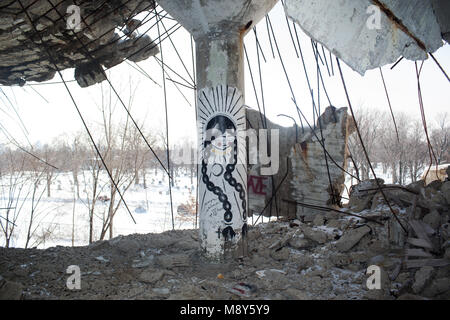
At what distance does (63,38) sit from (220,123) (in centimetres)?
421

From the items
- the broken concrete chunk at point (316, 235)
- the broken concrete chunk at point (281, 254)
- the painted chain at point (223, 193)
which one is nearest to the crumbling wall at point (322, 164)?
the broken concrete chunk at point (316, 235)

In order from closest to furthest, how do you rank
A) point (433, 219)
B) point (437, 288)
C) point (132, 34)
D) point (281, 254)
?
point (437, 288)
point (433, 219)
point (281, 254)
point (132, 34)

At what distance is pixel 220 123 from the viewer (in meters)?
3.75

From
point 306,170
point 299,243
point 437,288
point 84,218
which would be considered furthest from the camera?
point 84,218

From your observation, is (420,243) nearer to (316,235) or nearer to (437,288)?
(437,288)

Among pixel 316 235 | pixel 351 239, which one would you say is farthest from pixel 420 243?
pixel 316 235

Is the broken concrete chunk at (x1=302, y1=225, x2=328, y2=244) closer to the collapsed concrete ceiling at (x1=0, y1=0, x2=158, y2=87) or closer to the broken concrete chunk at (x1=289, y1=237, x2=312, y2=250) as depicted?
the broken concrete chunk at (x1=289, y1=237, x2=312, y2=250)

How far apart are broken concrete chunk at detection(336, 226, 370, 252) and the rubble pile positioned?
14 mm

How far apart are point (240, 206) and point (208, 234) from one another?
58 cm

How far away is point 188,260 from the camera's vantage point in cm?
384

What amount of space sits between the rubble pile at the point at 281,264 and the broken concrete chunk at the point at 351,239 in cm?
1

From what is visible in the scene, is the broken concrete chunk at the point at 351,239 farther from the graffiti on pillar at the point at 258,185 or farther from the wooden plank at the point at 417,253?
the graffiti on pillar at the point at 258,185

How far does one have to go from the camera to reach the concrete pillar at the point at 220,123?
3721 mm
